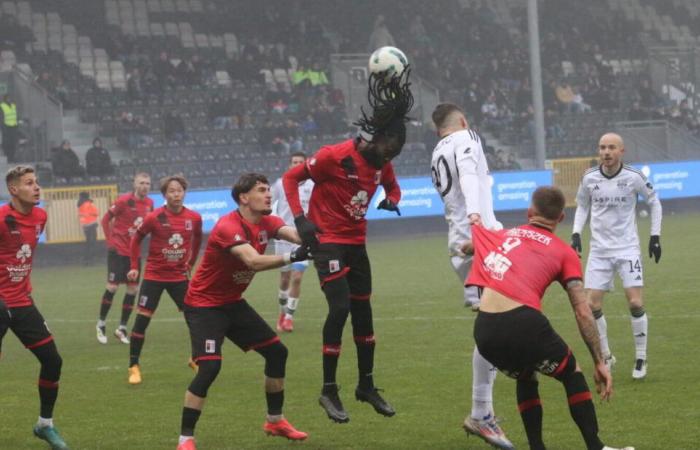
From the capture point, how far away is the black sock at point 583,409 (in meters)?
7.45

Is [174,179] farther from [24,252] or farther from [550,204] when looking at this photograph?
[550,204]

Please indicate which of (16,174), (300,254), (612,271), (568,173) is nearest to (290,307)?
(612,271)

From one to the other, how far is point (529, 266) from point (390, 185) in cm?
270

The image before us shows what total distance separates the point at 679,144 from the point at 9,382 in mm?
31324

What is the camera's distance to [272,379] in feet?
30.6

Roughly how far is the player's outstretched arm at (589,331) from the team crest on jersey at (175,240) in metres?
7.07

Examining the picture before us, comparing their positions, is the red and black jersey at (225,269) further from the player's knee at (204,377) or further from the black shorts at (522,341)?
the black shorts at (522,341)

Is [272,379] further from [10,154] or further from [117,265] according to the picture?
[10,154]

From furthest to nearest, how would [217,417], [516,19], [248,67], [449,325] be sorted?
[516,19], [248,67], [449,325], [217,417]

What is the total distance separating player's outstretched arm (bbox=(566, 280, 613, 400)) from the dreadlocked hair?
102 inches

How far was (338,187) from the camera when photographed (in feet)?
31.3

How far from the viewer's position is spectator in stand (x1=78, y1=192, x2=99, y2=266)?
29.2m

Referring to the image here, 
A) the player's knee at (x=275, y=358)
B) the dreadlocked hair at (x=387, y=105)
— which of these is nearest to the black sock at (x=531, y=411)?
the player's knee at (x=275, y=358)

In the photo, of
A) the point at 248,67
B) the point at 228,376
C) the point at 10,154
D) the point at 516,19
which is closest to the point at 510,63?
the point at 516,19
